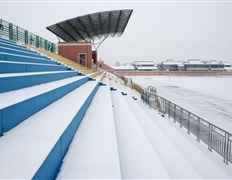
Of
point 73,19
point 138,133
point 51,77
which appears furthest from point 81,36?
point 138,133

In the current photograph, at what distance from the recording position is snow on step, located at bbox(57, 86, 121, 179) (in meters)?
1.82

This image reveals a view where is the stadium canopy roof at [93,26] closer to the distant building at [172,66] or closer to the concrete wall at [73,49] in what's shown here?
the concrete wall at [73,49]

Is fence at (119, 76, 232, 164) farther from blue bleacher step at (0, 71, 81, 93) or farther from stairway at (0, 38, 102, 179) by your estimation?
blue bleacher step at (0, 71, 81, 93)

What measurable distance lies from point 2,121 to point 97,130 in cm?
139

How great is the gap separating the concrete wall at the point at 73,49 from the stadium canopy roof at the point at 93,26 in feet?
8.80

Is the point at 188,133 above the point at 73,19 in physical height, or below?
below

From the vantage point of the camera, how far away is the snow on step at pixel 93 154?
1818 millimetres

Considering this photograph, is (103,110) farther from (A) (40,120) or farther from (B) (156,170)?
(B) (156,170)

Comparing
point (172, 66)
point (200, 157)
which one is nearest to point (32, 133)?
point (200, 157)

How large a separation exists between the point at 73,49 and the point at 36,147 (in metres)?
20.4

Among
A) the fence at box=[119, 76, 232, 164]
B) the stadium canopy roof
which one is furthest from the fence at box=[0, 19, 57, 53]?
the fence at box=[119, 76, 232, 164]

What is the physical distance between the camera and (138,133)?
11.6 ft

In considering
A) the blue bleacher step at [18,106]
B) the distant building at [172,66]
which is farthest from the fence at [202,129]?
the distant building at [172,66]

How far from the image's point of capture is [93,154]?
7.14ft
